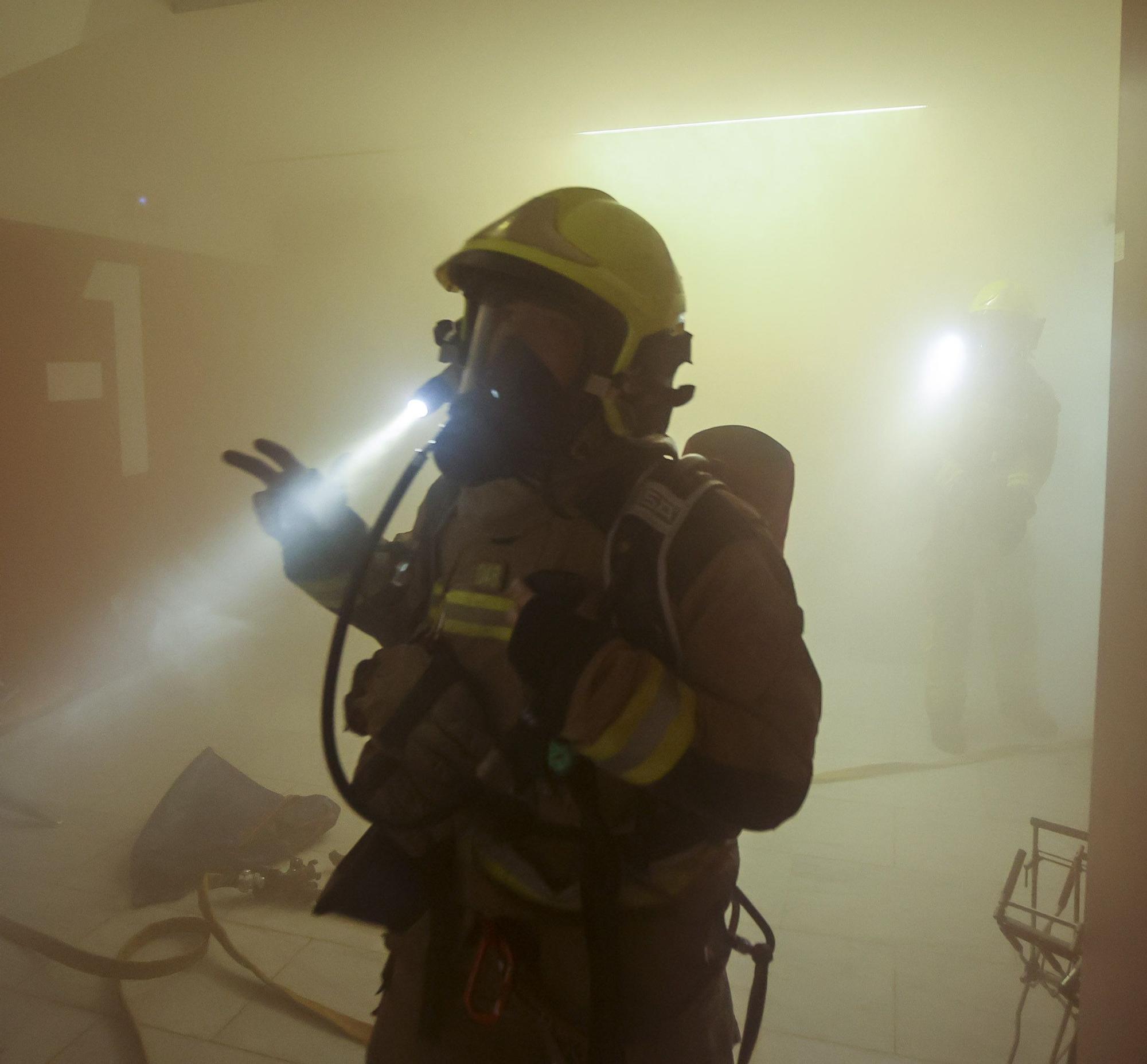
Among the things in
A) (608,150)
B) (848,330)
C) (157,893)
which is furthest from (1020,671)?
(157,893)

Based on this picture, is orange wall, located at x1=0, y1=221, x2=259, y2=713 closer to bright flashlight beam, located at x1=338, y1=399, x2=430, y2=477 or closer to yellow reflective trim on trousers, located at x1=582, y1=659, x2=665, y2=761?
bright flashlight beam, located at x1=338, y1=399, x2=430, y2=477

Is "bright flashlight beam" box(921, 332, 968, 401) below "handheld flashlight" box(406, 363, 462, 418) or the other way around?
the other way around

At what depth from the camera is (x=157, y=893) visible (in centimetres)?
261

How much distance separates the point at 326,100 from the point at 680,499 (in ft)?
8.60

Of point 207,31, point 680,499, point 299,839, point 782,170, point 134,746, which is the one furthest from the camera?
point 782,170

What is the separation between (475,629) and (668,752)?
0.29 m

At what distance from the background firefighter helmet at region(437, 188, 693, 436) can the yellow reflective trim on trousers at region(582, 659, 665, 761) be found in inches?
14.1

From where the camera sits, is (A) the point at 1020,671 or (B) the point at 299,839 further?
(A) the point at 1020,671

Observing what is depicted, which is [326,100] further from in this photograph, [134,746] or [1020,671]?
[1020,671]

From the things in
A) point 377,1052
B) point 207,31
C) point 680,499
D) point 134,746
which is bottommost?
point 134,746

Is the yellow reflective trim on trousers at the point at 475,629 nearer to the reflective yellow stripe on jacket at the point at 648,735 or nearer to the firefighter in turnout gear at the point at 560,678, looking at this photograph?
the firefighter in turnout gear at the point at 560,678

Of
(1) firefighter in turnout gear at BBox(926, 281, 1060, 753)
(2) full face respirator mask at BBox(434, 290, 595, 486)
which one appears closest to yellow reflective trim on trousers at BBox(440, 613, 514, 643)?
(2) full face respirator mask at BBox(434, 290, 595, 486)

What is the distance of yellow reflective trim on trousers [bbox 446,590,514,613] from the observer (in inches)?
38.8

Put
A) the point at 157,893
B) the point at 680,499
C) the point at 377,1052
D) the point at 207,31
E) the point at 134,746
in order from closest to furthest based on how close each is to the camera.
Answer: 1. the point at 680,499
2. the point at 377,1052
3. the point at 207,31
4. the point at 157,893
5. the point at 134,746
